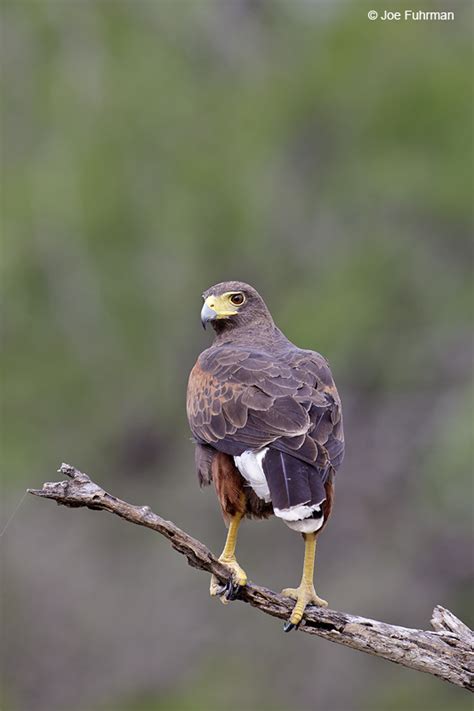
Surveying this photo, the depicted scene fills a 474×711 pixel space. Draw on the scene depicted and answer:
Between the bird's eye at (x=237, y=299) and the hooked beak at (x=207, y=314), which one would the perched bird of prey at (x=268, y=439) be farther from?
the bird's eye at (x=237, y=299)

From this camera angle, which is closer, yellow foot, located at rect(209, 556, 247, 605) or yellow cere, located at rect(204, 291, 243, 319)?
yellow foot, located at rect(209, 556, 247, 605)

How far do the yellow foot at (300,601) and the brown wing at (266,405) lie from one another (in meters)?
0.62

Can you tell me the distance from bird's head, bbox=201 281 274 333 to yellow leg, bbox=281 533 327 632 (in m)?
1.52

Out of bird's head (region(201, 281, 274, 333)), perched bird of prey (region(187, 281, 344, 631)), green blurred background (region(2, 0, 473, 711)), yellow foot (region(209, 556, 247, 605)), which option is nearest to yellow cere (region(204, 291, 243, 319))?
bird's head (region(201, 281, 274, 333))

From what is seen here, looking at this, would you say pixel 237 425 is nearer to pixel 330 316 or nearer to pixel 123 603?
pixel 330 316

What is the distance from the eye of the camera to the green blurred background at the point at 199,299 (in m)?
15.0

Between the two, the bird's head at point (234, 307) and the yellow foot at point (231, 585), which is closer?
the yellow foot at point (231, 585)

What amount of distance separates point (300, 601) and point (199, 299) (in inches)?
449

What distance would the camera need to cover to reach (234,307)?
21.2 ft

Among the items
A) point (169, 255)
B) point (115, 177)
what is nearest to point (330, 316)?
point (169, 255)

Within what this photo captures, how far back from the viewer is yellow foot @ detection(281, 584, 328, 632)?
5.11m

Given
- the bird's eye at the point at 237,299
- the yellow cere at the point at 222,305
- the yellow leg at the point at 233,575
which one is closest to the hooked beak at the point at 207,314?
the yellow cere at the point at 222,305

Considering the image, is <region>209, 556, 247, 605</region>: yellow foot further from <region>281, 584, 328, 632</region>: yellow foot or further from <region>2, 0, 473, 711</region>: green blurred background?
<region>2, 0, 473, 711</region>: green blurred background

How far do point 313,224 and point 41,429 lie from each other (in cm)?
547
